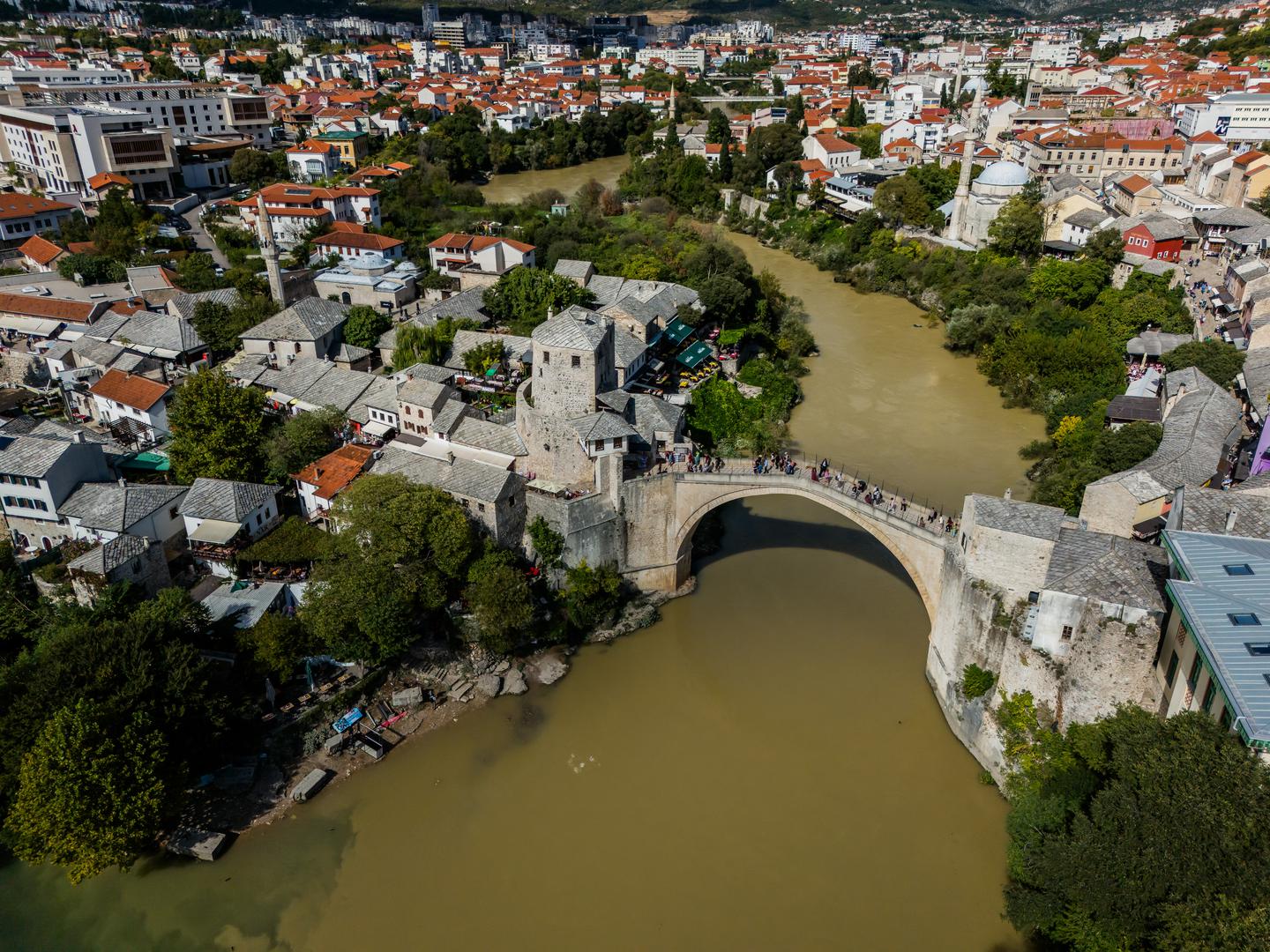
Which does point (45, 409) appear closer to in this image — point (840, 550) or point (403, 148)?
point (840, 550)

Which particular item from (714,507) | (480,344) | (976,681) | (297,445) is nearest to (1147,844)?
(976,681)

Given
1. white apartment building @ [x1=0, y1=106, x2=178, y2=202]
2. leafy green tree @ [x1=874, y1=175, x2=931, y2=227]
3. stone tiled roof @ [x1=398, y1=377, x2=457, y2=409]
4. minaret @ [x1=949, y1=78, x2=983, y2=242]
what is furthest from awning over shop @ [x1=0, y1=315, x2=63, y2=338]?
minaret @ [x1=949, y1=78, x2=983, y2=242]

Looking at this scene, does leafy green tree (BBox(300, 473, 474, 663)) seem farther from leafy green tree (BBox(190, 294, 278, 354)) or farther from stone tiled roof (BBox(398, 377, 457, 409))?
leafy green tree (BBox(190, 294, 278, 354))

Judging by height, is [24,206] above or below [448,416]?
above

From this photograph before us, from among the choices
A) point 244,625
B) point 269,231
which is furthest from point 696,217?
point 244,625

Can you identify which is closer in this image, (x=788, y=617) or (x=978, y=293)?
(x=788, y=617)

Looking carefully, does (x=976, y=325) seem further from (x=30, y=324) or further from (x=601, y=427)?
(x=30, y=324)
